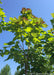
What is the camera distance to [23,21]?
7.08m

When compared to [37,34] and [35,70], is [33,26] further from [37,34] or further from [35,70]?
[35,70]

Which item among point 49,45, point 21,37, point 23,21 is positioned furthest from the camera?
point 21,37

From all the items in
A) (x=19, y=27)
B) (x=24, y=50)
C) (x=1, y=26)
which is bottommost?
(x=24, y=50)

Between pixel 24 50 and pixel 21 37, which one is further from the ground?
pixel 21 37

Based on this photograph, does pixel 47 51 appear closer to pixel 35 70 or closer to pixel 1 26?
pixel 35 70

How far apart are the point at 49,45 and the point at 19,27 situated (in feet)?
7.66

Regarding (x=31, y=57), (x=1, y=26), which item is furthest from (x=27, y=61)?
(x=1, y=26)

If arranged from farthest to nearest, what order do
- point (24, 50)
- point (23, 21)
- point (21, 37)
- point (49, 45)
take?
point (24, 50) < point (21, 37) < point (23, 21) < point (49, 45)

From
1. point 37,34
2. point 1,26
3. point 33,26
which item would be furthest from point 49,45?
point 1,26

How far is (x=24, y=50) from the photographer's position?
320 inches

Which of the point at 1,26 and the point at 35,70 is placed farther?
the point at 1,26

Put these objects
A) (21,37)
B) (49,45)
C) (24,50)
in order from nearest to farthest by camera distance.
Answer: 1. (49,45)
2. (21,37)
3. (24,50)

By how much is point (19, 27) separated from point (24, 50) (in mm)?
1857

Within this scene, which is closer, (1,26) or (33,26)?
(33,26)
